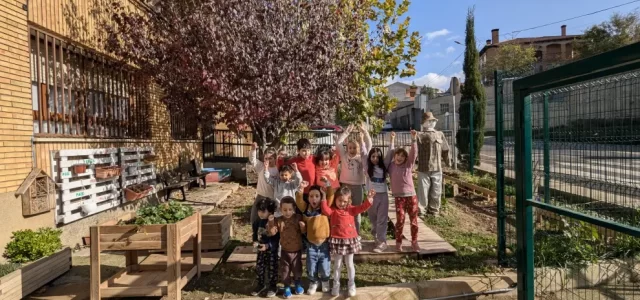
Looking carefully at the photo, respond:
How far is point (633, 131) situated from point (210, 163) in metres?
11.8

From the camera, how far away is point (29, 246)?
4.84 metres

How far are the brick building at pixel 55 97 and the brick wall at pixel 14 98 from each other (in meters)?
0.01

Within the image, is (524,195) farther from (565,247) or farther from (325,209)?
(325,209)

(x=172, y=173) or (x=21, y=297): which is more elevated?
(x=172, y=173)

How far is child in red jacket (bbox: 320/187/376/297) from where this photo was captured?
4.25 m

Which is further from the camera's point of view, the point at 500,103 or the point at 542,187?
the point at 500,103

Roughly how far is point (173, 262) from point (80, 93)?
4.31m

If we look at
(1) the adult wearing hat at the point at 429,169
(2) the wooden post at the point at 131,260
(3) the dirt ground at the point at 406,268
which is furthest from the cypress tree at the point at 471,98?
(2) the wooden post at the point at 131,260

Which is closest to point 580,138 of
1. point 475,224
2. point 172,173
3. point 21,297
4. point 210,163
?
point 475,224

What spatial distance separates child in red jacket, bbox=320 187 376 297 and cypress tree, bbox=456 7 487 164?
35.0 ft

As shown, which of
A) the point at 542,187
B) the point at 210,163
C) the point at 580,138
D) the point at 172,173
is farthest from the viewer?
the point at 210,163

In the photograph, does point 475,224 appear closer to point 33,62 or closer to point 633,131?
point 633,131

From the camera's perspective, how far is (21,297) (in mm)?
4293

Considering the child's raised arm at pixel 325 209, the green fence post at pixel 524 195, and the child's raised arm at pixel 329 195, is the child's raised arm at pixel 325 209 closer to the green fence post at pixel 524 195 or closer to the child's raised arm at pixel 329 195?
the child's raised arm at pixel 329 195
